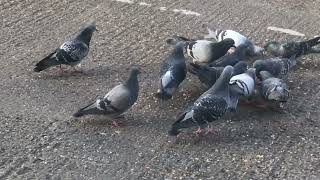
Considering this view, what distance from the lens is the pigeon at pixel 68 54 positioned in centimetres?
570

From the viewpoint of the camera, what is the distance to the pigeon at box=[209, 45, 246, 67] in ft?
19.0

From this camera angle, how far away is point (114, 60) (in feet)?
20.4

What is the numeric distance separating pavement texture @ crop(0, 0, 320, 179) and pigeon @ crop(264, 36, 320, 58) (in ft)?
0.60

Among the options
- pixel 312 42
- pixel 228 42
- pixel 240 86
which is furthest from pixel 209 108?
pixel 312 42

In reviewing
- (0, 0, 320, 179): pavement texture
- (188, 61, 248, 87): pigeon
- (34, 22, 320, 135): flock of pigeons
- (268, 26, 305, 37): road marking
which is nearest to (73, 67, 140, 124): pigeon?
(34, 22, 320, 135): flock of pigeons

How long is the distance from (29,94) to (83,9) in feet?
8.31

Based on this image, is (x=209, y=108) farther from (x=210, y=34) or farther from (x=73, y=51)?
(x=210, y=34)

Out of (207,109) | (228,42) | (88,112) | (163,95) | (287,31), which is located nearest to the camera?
(207,109)

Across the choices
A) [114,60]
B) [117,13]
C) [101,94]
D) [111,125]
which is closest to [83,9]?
[117,13]

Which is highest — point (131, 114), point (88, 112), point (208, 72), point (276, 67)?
point (88, 112)

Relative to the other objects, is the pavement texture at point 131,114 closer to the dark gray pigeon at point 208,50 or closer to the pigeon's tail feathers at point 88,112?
the pigeon's tail feathers at point 88,112

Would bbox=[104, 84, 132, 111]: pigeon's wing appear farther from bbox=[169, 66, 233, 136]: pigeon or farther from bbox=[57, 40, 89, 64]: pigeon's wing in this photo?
bbox=[57, 40, 89, 64]: pigeon's wing

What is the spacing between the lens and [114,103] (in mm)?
4777

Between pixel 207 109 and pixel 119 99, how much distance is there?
0.75m
